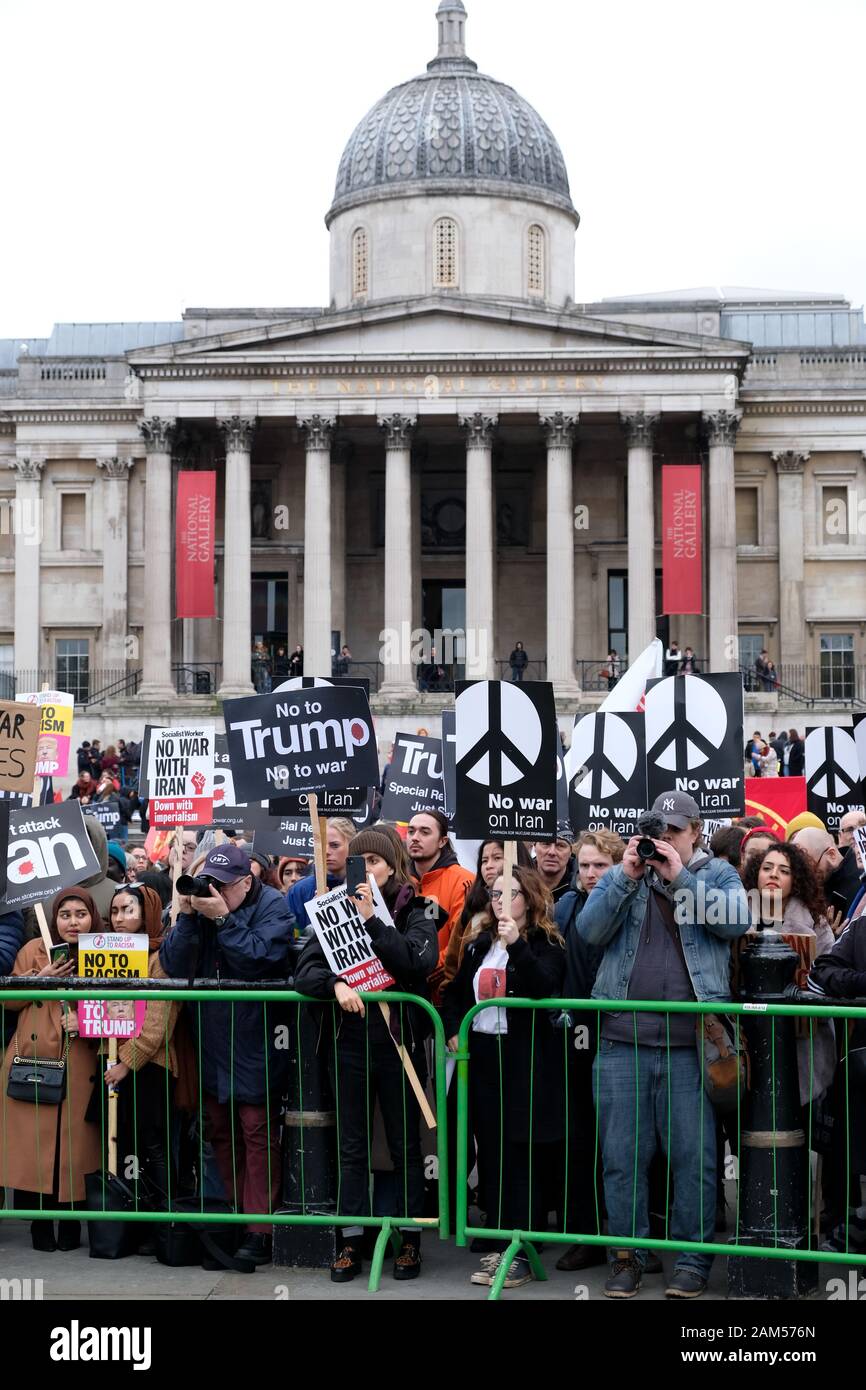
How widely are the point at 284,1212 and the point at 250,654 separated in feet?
133

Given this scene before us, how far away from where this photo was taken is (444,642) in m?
53.0

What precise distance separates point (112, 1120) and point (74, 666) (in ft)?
146

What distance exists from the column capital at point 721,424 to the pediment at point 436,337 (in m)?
1.53

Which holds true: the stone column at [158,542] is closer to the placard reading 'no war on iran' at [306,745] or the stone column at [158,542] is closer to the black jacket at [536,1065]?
the placard reading 'no war on iran' at [306,745]

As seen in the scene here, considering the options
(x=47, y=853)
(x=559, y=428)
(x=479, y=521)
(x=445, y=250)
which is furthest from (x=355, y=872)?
(x=445, y=250)

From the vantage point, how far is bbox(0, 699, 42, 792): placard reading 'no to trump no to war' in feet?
42.8

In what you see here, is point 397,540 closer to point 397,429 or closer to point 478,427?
point 397,429

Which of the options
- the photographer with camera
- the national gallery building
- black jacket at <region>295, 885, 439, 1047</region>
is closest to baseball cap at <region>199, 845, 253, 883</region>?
the photographer with camera

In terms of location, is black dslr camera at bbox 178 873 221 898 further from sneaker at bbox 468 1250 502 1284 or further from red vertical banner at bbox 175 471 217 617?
red vertical banner at bbox 175 471 217 617

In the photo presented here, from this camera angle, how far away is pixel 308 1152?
1021 cm

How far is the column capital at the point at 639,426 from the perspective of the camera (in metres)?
49.4
